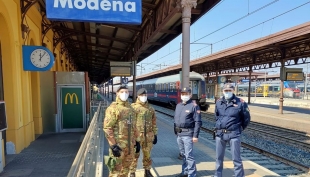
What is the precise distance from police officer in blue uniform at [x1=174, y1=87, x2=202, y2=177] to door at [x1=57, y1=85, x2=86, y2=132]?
18.8ft

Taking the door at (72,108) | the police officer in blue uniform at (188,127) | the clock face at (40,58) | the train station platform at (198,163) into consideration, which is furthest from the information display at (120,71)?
the police officer in blue uniform at (188,127)

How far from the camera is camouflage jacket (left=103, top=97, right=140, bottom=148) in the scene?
12.3 ft

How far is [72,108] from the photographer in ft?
30.6

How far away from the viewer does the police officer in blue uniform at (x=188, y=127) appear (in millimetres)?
4469

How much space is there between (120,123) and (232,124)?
2.05 meters

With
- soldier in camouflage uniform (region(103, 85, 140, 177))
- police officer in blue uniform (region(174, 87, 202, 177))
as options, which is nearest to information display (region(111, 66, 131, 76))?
police officer in blue uniform (region(174, 87, 202, 177))

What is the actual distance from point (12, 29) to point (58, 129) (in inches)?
172

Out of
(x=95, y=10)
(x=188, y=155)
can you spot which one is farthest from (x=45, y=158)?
(x=95, y=10)

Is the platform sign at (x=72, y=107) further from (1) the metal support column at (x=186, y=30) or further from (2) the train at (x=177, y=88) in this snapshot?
(2) the train at (x=177, y=88)

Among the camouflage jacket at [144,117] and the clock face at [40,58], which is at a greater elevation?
the clock face at [40,58]

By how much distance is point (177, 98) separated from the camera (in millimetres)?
19375

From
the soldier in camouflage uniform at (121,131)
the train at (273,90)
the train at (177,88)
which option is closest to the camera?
the soldier in camouflage uniform at (121,131)

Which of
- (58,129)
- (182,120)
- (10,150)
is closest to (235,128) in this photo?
(182,120)

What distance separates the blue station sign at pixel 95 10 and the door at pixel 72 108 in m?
5.70
